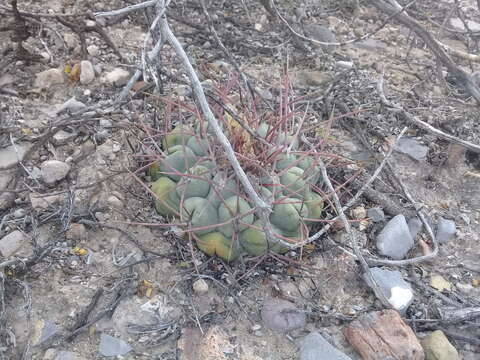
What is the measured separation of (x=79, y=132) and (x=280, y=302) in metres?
1.26

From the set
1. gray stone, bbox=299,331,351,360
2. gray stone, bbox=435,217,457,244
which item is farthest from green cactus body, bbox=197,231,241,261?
gray stone, bbox=435,217,457,244

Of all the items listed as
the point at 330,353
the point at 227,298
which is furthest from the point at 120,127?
the point at 330,353

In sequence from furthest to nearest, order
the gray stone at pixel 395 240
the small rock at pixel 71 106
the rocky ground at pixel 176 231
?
the small rock at pixel 71 106 < the gray stone at pixel 395 240 < the rocky ground at pixel 176 231

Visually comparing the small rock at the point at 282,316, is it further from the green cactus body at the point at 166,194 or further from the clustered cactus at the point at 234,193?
the green cactus body at the point at 166,194

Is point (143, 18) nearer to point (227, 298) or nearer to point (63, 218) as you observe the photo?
point (63, 218)

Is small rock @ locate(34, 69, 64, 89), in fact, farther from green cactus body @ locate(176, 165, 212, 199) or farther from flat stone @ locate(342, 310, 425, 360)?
flat stone @ locate(342, 310, 425, 360)

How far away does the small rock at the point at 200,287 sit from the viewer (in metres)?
1.94

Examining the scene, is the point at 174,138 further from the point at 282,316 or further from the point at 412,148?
the point at 412,148

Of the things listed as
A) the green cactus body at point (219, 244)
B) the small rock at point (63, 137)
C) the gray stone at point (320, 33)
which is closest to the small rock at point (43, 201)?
the small rock at point (63, 137)

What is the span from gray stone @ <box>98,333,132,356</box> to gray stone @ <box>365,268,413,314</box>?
3.23ft

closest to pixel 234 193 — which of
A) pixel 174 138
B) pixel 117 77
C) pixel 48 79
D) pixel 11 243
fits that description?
pixel 174 138

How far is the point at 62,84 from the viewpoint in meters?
2.75

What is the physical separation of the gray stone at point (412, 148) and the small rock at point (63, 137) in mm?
1665

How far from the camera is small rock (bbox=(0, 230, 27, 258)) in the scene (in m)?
1.93
